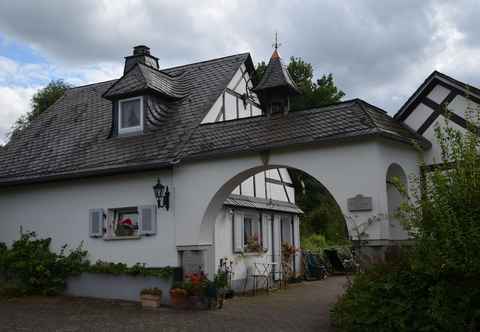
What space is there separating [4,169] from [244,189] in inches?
266

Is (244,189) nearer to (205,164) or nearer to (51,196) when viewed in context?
(205,164)

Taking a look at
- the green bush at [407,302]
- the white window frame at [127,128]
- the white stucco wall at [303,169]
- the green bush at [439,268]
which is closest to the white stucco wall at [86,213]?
the white stucco wall at [303,169]

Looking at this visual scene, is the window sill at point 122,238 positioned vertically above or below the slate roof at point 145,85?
below

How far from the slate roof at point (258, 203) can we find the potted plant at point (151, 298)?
11.8ft

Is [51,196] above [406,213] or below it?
above

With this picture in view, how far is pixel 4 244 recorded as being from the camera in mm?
14688

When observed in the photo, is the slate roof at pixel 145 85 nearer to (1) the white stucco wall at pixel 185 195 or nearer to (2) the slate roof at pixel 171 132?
(2) the slate roof at pixel 171 132

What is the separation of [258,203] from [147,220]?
4790 mm

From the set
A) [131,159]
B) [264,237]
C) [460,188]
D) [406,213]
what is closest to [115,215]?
[131,159]

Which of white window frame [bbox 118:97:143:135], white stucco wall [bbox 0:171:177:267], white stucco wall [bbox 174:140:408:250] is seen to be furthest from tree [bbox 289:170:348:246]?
white stucco wall [bbox 174:140:408:250]

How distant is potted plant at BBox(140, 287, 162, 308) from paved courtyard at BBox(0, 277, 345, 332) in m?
0.19

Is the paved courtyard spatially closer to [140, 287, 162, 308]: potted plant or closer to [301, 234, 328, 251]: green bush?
[140, 287, 162, 308]: potted plant

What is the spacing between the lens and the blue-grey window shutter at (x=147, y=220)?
12.4 metres

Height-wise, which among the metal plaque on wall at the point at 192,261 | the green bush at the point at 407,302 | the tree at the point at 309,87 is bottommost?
the green bush at the point at 407,302
